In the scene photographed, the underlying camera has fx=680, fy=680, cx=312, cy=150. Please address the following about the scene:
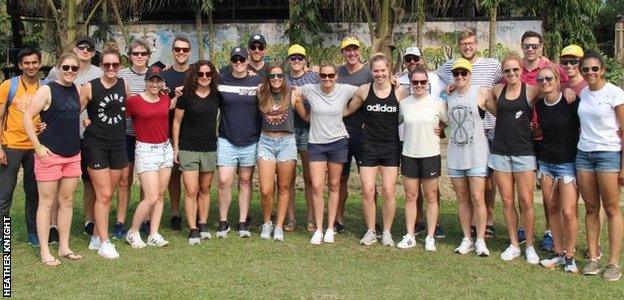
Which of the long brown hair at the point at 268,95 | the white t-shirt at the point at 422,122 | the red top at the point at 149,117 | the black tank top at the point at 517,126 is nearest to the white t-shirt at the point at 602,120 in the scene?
the black tank top at the point at 517,126

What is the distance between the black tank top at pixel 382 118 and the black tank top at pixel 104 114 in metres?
2.42

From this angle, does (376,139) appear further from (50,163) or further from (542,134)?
(50,163)

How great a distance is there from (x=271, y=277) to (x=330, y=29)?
1655 cm

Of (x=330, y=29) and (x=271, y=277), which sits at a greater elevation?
(x=330, y=29)

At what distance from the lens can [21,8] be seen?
63.8 feet

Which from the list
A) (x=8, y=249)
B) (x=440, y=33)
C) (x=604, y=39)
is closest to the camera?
(x=8, y=249)

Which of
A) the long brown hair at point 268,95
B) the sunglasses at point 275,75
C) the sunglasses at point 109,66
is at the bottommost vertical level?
the long brown hair at point 268,95

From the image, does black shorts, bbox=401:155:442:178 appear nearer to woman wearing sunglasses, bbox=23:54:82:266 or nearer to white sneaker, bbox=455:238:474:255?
white sneaker, bbox=455:238:474:255

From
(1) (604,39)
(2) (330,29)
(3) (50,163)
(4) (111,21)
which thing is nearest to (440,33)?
(2) (330,29)

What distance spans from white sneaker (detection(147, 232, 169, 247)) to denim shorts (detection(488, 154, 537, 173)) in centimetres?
333

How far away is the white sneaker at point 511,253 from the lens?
6.44 metres

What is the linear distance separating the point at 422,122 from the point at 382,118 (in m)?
0.41

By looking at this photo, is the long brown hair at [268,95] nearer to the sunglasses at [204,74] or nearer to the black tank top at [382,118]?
the sunglasses at [204,74]

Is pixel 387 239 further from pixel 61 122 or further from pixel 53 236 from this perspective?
pixel 53 236
